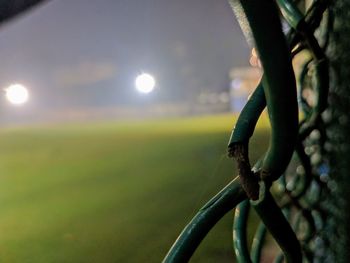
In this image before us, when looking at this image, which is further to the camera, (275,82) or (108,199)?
(108,199)

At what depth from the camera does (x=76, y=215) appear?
6.44 meters

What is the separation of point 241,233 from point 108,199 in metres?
6.36

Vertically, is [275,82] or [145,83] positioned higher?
[145,83]

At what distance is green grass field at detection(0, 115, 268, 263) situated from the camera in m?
4.84

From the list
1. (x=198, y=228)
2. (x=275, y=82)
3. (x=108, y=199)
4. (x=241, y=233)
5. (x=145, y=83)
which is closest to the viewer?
(x=275, y=82)

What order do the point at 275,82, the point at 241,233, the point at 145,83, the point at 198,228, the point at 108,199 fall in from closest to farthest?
the point at 275,82 → the point at 198,228 → the point at 241,233 → the point at 145,83 → the point at 108,199

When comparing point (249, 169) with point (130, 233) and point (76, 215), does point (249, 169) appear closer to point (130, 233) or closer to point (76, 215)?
point (130, 233)

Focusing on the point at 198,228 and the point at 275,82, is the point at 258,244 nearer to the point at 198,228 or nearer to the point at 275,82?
the point at 198,228

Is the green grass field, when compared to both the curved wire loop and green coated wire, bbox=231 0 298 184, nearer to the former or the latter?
the curved wire loop

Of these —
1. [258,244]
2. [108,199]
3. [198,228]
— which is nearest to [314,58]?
[198,228]

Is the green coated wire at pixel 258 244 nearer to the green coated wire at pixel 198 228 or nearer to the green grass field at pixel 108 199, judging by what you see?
the green grass field at pixel 108 199

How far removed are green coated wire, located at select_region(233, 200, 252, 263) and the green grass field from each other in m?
0.15

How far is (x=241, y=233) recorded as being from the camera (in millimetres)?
1045

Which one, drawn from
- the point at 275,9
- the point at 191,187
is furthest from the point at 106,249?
the point at 275,9
